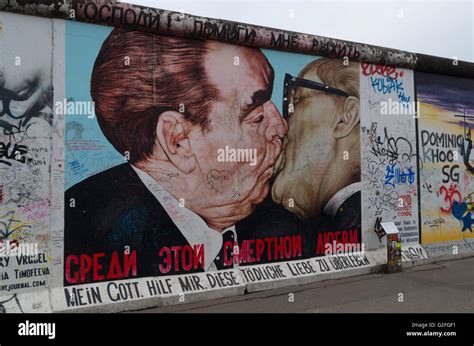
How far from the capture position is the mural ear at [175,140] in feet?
25.9

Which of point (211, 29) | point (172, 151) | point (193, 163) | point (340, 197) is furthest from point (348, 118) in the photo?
point (172, 151)

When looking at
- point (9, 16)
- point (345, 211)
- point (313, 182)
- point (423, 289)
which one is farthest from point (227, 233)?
point (9, 16)

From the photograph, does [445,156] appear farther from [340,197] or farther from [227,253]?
[227,253]

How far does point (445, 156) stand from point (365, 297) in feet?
17.9

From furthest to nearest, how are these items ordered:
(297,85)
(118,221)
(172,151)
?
(297,85), (172,151), (118,221)

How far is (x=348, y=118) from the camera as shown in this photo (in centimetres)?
A: 1008

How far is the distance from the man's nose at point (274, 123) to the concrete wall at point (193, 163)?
0.03 metres

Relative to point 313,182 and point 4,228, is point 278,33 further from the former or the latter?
point 4,228

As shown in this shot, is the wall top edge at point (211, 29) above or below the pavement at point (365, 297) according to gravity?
above

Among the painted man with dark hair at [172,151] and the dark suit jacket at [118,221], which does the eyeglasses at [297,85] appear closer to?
the painted man with dark hair at [172,151]

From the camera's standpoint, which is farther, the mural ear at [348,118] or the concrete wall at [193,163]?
the mural ear at [348,118]

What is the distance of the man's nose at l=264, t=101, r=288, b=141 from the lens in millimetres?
9008

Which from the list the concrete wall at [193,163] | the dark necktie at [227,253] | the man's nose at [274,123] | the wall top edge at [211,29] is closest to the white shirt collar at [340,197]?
the concrete wall at [193,163]
